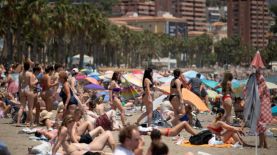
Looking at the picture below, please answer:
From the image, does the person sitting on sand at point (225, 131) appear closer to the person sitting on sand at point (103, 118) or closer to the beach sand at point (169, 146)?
the beach sand at point (169, 146)

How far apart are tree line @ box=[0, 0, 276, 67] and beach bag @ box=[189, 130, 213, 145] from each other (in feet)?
129

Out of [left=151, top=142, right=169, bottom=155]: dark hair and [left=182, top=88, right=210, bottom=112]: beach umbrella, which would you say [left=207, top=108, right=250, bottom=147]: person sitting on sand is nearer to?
[left=182, top=88, right=210, bottom=112]: beach umbrella

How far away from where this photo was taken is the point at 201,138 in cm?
1459

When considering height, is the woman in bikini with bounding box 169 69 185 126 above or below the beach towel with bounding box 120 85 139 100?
above

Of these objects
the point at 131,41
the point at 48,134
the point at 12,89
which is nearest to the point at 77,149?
the point at 48,134

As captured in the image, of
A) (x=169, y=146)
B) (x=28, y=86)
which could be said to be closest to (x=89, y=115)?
(x=28, y=86)

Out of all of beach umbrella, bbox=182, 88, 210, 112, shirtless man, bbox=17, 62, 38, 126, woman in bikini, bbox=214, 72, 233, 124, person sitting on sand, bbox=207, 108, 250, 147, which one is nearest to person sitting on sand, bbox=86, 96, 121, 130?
shirtless man, bbox=17, 62, 38, 126

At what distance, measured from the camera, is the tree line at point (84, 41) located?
5897 cm

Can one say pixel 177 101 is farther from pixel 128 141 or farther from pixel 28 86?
pixel 128 141

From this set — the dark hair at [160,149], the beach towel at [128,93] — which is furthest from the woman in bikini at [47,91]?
the beach towel at [128,93]

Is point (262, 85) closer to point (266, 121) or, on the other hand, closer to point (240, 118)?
point (266, 121)

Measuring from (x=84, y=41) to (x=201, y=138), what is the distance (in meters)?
73.5

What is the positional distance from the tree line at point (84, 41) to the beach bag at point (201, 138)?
129 feet

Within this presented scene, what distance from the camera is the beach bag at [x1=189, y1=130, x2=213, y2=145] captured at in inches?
573
